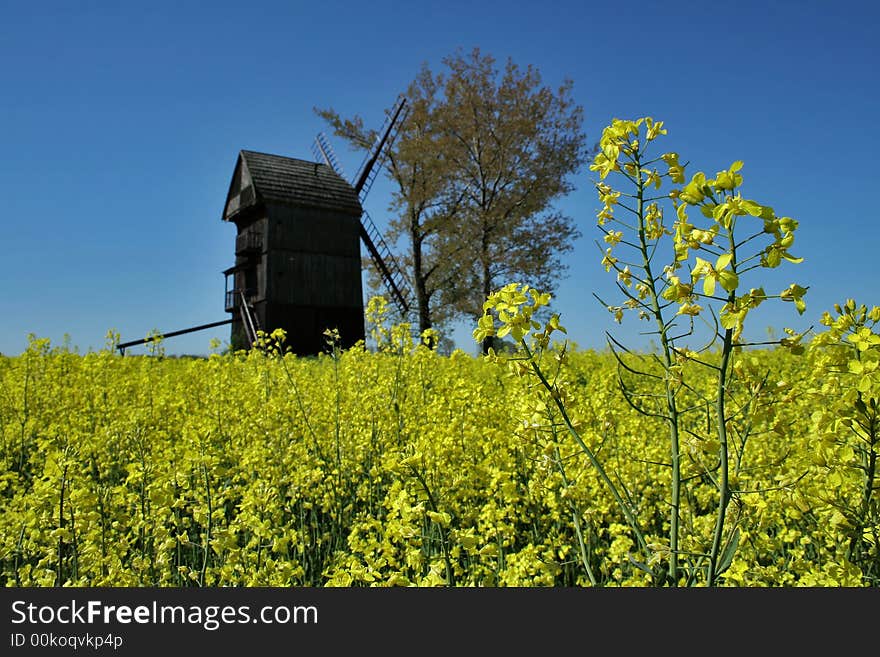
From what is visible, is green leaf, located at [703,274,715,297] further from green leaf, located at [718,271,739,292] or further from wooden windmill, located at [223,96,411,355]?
wooden windmill, located at [223,96,411,355]

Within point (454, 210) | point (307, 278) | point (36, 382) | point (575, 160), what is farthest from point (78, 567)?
point (575, 160)

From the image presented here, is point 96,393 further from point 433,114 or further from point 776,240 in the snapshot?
point 433,114

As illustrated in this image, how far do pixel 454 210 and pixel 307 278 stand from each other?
6083 millimetres

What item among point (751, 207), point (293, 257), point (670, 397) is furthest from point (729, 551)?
point (293, 257)

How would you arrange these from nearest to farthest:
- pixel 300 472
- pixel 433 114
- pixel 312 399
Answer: pixel 300 472
pixel 312 399
pixel 433 114

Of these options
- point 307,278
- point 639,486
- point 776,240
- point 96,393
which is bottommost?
point 639,486

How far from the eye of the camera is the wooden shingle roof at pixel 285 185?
22203mm

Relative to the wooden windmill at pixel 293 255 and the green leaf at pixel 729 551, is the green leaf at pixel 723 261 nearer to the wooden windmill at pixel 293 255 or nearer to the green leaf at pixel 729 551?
the green leaf at pixel 729 551

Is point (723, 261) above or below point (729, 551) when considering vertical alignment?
above

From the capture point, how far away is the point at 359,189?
2619 centimetres

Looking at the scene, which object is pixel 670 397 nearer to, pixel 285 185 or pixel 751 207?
pixel 751 207

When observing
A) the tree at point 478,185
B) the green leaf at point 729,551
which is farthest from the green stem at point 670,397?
the tree at point 478,185

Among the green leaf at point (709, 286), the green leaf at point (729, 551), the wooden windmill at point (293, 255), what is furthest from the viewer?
the wooden windmill at point (293, 255)

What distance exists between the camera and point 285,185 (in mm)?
22594
